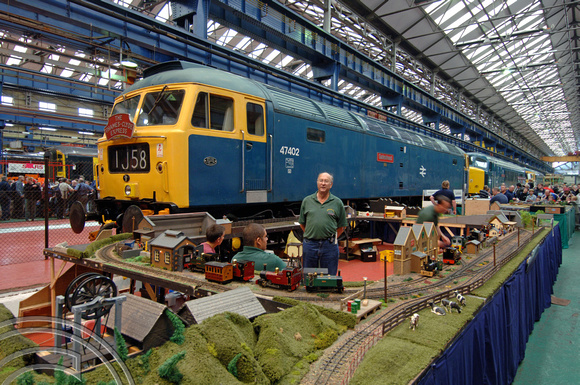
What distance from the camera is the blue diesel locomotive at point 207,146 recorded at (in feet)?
17.9

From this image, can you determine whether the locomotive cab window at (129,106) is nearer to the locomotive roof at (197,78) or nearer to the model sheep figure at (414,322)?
the locomotive roof at (197,78)

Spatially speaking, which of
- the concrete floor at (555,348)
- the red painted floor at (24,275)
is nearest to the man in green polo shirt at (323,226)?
the concrete floor at (555,348)

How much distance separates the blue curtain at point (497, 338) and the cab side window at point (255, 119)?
4629 millimetres

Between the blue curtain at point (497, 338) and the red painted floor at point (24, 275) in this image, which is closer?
the blue curtain at point (497, 338)

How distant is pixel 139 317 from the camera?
1.77 m

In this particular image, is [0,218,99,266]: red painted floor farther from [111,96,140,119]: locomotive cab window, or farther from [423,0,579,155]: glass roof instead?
[423,0,579,155]: glass roof

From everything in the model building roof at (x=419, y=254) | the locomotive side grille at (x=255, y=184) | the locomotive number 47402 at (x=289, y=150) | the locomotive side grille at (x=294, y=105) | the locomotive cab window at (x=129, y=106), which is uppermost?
the locomotive side grille at (x=294, y=105)

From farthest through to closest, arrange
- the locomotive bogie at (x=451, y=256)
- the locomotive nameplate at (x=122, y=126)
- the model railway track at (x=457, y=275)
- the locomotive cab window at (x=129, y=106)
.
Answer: the locomotive cab window at (x=129, y=106) < the locomotive nameplate at (x=122, y=126) < the locomotive bogie at (x=451, y=256) < the model railway track at (x=457, y=275)

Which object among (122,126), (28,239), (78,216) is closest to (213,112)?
(122,126)

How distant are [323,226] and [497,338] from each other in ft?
6.70

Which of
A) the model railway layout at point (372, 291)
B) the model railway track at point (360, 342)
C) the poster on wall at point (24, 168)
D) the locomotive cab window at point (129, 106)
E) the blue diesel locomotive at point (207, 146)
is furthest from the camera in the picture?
the poster on wall at point (24, 168)

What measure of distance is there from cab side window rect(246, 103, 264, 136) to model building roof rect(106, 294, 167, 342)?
485cm

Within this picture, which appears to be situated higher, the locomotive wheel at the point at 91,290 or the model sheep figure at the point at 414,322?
the locomotive wheel at the point at 91,290

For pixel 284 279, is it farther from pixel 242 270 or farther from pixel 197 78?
pixel 197 78
